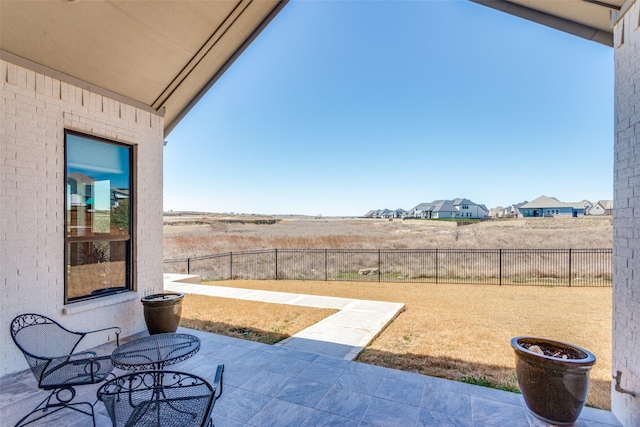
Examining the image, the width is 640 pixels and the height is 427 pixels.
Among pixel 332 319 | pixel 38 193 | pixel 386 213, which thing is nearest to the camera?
pixel 38 193

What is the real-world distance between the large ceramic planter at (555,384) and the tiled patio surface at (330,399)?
18 cm

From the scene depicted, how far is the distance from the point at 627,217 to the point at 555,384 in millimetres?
1394

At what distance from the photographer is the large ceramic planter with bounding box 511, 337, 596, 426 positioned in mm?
1985

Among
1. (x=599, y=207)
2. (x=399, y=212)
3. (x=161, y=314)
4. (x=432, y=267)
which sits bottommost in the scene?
(x=432, y=267)

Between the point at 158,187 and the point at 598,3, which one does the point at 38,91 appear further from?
the point at 598,3

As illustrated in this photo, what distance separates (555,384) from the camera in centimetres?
202

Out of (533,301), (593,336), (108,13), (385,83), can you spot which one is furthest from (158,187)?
(385,83)

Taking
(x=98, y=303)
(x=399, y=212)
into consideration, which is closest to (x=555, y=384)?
(x=98, y=303)

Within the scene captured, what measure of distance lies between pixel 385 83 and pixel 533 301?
29.1ft

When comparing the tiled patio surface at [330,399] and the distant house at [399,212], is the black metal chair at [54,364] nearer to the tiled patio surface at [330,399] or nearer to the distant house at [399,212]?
the tiled patio surface at [330,399]

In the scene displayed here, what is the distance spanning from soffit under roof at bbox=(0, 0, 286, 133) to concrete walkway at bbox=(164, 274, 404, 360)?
432 cm

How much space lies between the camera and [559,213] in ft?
148

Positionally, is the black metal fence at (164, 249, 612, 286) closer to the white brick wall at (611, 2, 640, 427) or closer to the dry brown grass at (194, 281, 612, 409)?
the dry brown grass at (194, 281, 612, 409)

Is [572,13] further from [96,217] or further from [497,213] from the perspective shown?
[497,213]
